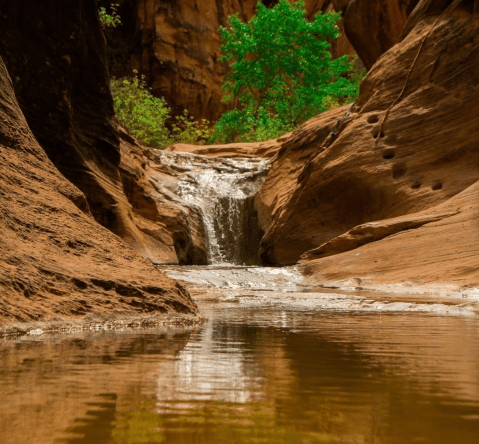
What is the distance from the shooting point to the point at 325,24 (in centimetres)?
3394

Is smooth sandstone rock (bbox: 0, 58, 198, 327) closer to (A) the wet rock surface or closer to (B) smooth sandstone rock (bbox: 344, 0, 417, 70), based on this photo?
(A) the wet rock surface

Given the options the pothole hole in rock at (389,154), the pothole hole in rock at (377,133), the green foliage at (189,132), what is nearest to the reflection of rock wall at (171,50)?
the green foliage at (189,132)

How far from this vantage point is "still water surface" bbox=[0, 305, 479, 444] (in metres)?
1.40

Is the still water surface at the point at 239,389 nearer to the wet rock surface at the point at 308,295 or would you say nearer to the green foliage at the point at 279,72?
the wet rock surface at the point at 308,295

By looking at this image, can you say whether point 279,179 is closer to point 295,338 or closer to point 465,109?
point 465,109

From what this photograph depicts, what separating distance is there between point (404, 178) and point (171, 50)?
25.4 m

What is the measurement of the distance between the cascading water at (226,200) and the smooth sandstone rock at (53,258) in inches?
597

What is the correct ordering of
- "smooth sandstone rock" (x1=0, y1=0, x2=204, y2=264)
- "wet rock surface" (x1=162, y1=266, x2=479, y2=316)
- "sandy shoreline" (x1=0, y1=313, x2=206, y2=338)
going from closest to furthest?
"sandy shoreline" (x1=0, y1=313, x2=206, y2=338) → "wet rock surface" (x1=162, y1=266, x2=479, y2=316) → "smooth sandstone rock" (x1=0, y1=0, x2=204, y2=264)

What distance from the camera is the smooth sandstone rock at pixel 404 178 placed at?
1074 cm

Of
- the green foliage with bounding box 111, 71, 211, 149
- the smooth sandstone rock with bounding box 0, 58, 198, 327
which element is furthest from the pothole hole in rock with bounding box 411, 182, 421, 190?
the green foliage with bounding box 111, 71, 211, 149

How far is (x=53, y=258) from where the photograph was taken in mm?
4422

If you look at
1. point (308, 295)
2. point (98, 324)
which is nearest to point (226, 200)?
point (308, 295)

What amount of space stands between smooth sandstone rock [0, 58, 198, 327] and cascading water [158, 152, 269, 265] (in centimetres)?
1517

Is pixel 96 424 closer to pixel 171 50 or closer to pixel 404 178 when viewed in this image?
pixel 404 178
